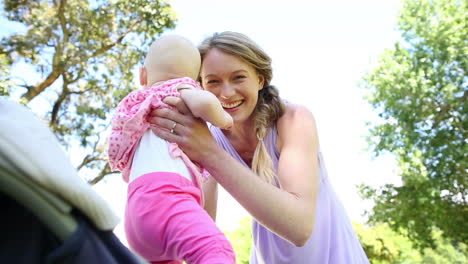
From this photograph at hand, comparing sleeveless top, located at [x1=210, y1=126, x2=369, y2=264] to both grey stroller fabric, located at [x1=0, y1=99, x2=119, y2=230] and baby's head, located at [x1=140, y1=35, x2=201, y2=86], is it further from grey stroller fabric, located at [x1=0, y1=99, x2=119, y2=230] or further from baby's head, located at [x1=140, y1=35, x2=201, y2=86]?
grey stroller fabric, located at [x1=0, y1=99, x2=119, y2=230]

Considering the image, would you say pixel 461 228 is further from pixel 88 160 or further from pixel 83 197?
pixel 83 197

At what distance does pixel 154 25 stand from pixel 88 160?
13.8 feet

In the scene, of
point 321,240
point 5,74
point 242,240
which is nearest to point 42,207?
point 321,240

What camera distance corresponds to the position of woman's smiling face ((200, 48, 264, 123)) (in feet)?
8.29

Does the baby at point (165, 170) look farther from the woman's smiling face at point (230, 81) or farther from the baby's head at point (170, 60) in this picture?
the woman's smiling face at point (230, 81)

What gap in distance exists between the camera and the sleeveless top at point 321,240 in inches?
102

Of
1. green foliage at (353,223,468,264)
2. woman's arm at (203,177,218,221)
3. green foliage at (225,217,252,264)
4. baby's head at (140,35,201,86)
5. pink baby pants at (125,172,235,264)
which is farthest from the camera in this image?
green foliage at (353,223,468,264)

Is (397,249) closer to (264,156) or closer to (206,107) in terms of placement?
(264,156)

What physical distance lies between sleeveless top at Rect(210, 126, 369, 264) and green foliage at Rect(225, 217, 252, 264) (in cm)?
1211

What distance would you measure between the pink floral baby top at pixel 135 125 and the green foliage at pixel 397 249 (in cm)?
1546

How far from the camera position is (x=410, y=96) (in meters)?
15.0

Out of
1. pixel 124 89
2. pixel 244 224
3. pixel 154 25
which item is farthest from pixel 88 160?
pixel 244 224

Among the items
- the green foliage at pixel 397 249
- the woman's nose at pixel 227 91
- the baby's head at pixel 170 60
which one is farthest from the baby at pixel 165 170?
the green foliage at pixel 397 249

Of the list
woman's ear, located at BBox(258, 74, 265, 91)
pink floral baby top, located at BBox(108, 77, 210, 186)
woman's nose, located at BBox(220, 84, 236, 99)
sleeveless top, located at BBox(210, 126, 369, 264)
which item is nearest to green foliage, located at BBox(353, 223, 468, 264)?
sleeveless top, located at BBox(210, 126, 369, 264)
